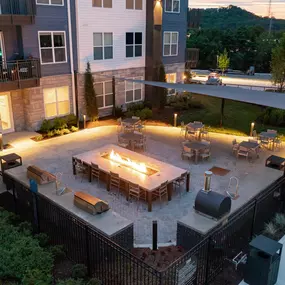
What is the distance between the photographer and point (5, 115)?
17016mm

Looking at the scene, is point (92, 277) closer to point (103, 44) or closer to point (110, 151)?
point (110, 151)

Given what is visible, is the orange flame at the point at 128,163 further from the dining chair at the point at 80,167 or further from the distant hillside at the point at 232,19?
the distant hillside at the point at 232,19

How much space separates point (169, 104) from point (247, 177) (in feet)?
39.6

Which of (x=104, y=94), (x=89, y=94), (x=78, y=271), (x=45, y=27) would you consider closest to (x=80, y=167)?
(x=78, y=271)

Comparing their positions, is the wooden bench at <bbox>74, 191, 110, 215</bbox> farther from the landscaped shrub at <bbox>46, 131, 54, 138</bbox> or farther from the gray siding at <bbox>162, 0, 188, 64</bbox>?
the gray siding at <bbox>162, 0, 188, 64</bbox>

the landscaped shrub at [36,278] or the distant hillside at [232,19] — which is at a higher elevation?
the distant hillside at [232,19]

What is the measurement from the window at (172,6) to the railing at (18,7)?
986 cm

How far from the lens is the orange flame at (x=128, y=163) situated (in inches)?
434

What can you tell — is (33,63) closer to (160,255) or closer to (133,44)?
(133,44)

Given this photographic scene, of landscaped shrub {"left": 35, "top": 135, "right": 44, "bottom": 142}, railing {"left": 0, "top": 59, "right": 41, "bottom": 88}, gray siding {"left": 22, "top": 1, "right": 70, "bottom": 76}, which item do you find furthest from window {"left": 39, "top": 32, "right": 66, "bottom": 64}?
landscaped shrub {"left": 35, "top": 135, "right": 44, "bottom": 142}

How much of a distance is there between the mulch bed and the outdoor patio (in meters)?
0.40

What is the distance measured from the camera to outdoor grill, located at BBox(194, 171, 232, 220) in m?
8.27

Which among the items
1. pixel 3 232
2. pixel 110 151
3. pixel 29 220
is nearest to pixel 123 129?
pixel 110 151

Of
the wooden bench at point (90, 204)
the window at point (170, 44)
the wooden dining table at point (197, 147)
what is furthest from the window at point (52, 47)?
the wooden bench at point (90, 204)
